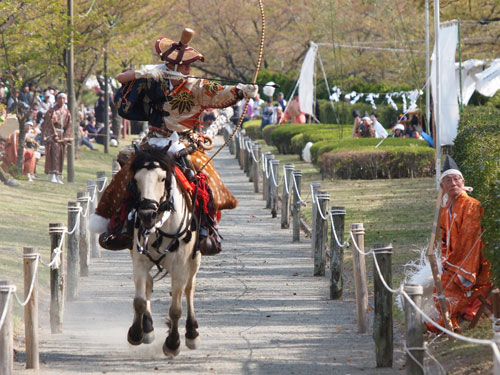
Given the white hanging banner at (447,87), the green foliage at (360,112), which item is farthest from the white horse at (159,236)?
the green foliage at (360,112)

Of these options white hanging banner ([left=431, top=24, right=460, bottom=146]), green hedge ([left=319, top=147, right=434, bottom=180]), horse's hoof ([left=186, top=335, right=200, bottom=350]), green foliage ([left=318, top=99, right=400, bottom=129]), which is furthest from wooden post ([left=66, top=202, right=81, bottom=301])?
green foliage ([left=318, top=99, right=400, bottom=129])

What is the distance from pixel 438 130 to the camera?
58.3 ft

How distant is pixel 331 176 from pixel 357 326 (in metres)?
14.6

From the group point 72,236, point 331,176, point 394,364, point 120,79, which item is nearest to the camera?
point 394,364

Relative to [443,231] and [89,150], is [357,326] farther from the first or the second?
[89,150]

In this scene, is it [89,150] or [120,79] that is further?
[89,150]

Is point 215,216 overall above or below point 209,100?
below

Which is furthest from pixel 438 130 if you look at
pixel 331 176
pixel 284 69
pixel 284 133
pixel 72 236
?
pixel 284 69

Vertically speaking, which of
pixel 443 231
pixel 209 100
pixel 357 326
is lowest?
pixel 357 326

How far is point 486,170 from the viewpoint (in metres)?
9.99

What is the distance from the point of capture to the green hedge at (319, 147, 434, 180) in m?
23.7

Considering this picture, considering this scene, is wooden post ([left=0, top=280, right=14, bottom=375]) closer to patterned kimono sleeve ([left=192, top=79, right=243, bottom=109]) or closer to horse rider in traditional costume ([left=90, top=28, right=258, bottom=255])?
horse rider in traditional costume ([left=90, top=28, right=258, bottom=255])

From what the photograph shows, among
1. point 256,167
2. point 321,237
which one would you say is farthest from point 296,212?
point 256,167

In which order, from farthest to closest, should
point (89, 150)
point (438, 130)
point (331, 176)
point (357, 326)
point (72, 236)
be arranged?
1. point (89, 150)
2. point (331, 176)
3. point (438, 130)
4. point (72, 236)
5. point (357, 326)
